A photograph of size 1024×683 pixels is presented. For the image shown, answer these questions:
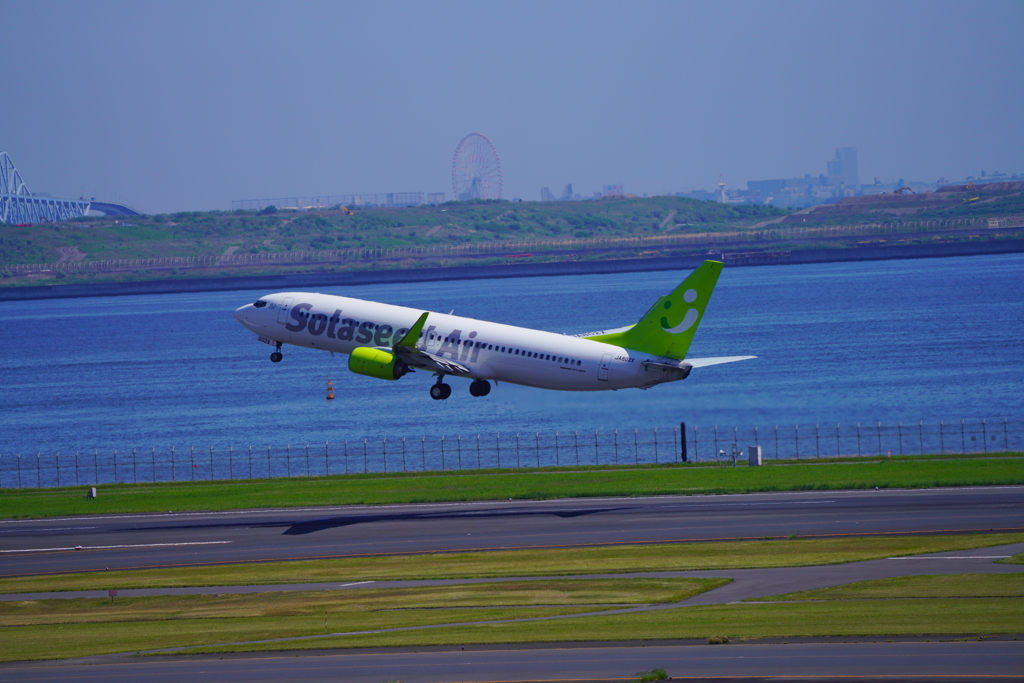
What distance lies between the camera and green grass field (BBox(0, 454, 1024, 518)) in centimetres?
7506

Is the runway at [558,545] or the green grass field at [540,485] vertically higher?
the runway at [558,545]

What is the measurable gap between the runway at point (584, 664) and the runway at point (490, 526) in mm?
20525

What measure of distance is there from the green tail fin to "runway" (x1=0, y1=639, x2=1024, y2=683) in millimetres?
30384

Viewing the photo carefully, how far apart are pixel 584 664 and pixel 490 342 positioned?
3706 centimetres

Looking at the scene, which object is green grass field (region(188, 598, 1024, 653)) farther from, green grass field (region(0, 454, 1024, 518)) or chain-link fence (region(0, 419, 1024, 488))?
chain-link fence (region(0, 419, 1024, 488))

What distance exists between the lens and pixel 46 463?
407 ft

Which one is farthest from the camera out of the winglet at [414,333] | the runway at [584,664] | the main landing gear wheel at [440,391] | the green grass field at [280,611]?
the main landing gear wheel at [440,391]

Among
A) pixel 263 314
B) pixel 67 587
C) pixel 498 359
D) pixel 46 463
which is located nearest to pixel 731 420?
pixel 498 359

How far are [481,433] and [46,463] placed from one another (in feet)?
156

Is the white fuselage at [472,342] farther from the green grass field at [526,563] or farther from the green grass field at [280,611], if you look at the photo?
the green grass field at [280,611]

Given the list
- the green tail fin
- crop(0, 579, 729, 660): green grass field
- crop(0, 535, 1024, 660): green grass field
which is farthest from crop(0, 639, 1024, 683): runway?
the green tail fin

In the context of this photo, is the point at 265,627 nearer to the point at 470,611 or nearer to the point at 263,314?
the point at 470,611

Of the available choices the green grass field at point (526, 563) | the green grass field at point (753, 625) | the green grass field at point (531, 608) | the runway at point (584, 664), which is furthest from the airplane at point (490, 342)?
the runway at point (584, 664)

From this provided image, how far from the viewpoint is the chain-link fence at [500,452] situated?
4131 inches
